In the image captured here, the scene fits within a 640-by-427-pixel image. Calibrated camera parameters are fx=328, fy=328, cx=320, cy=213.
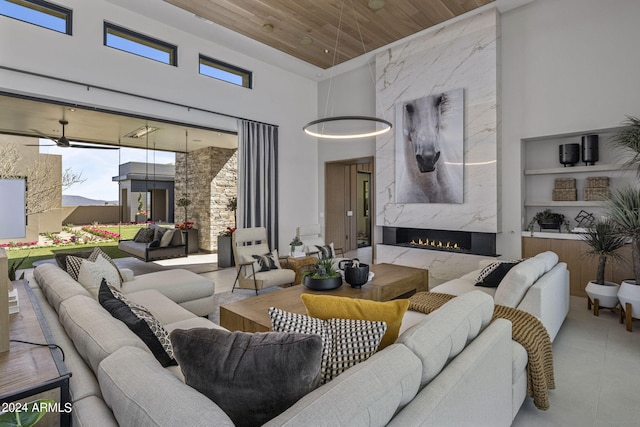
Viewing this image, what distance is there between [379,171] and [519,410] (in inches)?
183

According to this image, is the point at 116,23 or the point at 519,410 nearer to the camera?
the point at 519,410

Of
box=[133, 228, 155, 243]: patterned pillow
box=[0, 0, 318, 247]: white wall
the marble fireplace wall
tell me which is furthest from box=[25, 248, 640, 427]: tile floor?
box=[133, 228, 155, 243]: patterned pillow

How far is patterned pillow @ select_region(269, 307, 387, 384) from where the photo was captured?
1201 millimetres

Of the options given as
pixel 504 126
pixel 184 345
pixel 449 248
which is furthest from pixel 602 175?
pixel 184 345

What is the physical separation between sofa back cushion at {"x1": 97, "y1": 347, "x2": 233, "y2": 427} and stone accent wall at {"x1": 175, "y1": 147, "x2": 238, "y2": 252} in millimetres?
7356

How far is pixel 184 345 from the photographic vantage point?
106cm

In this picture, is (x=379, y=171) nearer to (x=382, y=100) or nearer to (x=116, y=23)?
(x=382, y=100)

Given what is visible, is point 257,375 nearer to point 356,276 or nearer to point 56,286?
point 56,286

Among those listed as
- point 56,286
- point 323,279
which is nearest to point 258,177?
point 323,279

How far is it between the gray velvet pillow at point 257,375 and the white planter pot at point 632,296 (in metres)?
3.78

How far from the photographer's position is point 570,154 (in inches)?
177

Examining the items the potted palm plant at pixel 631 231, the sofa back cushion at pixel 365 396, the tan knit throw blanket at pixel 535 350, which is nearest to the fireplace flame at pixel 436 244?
the potted palm plant at pixel 631 231

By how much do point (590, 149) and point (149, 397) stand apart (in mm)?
5466

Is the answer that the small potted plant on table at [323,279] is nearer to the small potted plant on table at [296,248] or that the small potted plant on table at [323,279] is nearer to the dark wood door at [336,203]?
the small potted plant on table at [296,248]
